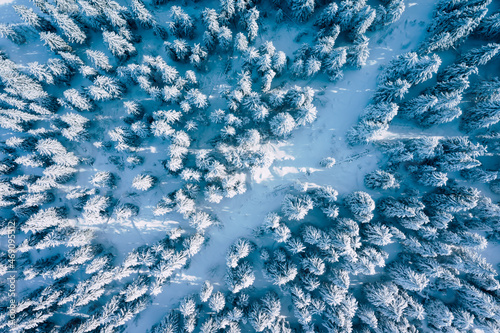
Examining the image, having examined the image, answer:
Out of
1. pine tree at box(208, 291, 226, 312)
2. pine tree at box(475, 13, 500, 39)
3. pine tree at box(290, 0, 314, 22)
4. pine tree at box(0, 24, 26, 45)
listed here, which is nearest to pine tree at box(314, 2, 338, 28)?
pine tree at box(290, 0, 314, 22)

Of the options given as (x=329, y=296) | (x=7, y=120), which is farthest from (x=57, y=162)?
(x=329, y=296)

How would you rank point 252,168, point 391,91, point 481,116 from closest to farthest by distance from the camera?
point 391,91 < point 481,116 < point 252,168

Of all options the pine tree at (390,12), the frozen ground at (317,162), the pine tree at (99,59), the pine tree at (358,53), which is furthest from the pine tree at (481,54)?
the pine tree at (99,59)

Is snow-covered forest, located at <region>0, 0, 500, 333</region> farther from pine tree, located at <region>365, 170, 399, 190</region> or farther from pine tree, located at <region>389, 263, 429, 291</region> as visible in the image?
pine tree, located at <region>365, 170, 399, 190</region>

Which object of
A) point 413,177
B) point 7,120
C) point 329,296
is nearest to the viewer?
point 329,296

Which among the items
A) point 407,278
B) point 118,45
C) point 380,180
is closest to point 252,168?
point 380,180

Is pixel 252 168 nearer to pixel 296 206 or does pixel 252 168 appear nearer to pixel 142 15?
pixel 296 206

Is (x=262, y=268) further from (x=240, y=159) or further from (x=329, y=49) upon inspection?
(x=329, y=49)

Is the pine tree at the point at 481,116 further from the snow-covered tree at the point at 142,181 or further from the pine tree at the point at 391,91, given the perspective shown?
the snow-covered tree at the point at 142,181

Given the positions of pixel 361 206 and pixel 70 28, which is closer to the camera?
pixel 361 206

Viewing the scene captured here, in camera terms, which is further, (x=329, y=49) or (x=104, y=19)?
(x=104, y=19)
